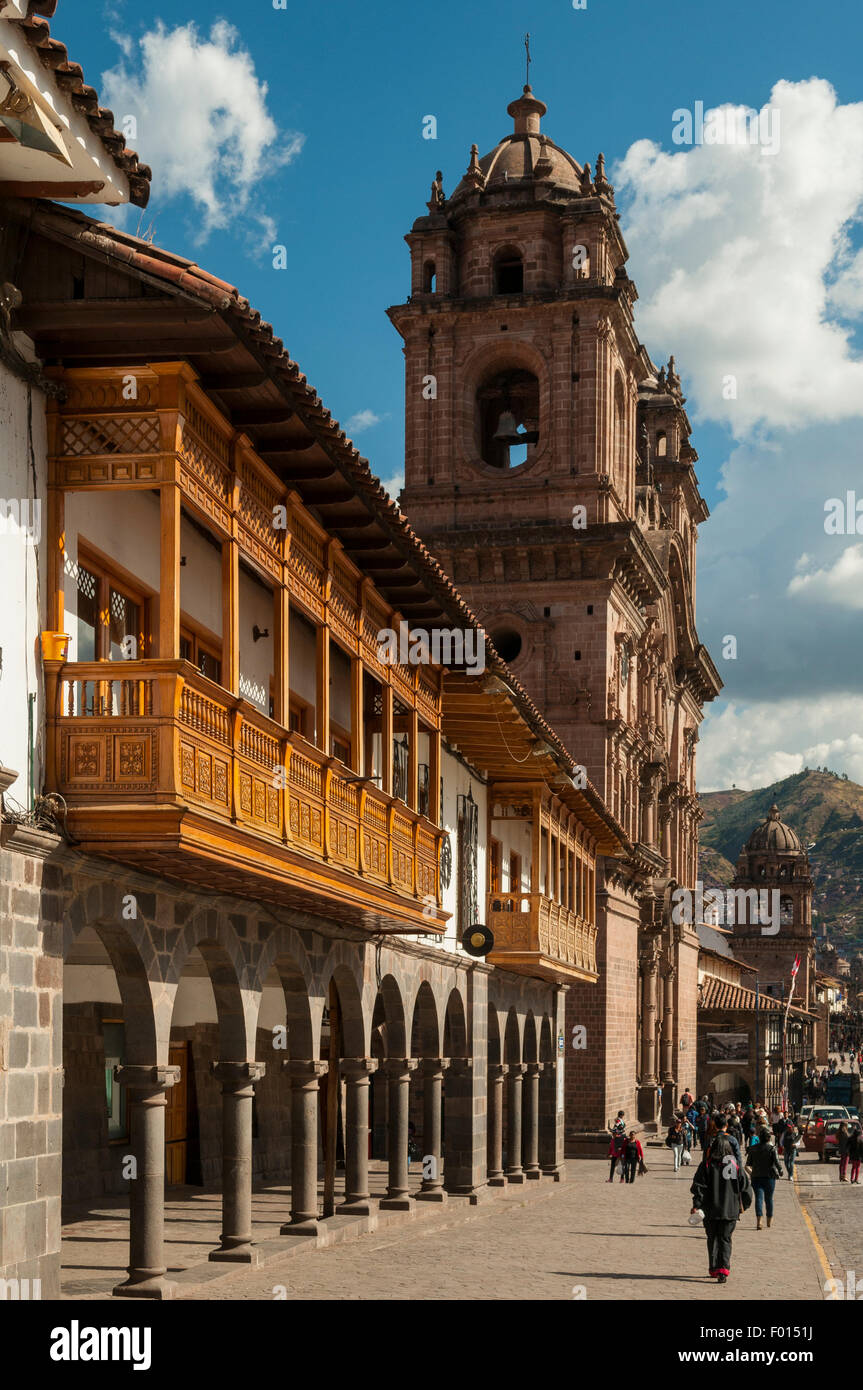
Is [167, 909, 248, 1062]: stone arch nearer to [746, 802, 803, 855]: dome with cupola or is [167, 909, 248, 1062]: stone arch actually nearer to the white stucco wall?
the white stucco wall

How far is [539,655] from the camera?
43.2m

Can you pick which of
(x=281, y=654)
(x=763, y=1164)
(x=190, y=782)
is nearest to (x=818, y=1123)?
(x=763, y=1164)

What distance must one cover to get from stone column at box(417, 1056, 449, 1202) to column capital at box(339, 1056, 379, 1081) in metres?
4.35

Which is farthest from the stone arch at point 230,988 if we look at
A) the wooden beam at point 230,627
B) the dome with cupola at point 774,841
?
the dome with cupola at point 774,841

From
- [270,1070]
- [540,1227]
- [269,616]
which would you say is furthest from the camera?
[270,1070]

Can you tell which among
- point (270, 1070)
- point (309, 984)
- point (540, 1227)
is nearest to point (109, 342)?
point (309, 984)

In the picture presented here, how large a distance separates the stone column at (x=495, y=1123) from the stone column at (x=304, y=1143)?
9.98 meters

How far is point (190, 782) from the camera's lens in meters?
11.4

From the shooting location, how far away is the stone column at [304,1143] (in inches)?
706

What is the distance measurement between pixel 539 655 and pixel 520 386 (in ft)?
23.8

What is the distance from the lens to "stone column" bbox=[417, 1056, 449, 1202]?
80.6ft

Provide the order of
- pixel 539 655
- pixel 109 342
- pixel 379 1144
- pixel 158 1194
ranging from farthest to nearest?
pixel 539 655 → pixel 379 1144 → pixel 158 1194 → pixel 109 342

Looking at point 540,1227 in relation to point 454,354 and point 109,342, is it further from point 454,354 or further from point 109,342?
point 454,354

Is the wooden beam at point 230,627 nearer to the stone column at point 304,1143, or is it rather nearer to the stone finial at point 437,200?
the stone column at point 304,1143
